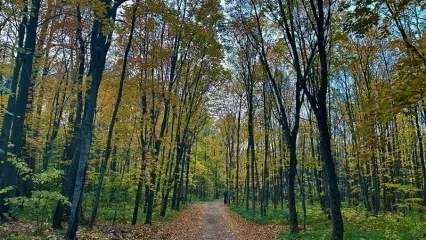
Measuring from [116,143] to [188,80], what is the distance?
27.7ft

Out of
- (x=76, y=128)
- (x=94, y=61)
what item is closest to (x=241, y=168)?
(x=76, y=128)

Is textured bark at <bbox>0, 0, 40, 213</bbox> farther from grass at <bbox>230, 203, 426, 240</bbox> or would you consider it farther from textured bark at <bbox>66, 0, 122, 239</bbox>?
grass at <bbox>230, 203, 426, 240</bbox>

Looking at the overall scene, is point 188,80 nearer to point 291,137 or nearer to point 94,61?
point 291,137

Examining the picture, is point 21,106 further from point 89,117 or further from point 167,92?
point 167,92

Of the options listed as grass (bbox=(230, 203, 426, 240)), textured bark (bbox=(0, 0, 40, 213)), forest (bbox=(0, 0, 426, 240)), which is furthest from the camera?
textured bark (bbox=(0, 0, 40, 213))

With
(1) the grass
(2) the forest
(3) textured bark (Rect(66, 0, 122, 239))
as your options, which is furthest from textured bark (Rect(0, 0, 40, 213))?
(1) the grass

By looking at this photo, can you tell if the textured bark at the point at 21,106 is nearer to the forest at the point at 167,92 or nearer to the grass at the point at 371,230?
the forest at the point at 167,92

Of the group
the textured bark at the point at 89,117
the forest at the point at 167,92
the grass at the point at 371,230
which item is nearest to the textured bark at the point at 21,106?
the forest at the point at 167,92

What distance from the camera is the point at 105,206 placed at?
71.0 feet

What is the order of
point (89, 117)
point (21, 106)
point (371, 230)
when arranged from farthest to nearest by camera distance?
point (371, 230) < point (21, 106) < point (89, 117)

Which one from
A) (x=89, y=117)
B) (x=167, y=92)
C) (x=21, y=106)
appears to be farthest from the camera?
(x=167, y=92)

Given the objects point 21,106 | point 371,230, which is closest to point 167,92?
point 21,106

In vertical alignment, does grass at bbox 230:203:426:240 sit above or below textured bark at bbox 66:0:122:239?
below

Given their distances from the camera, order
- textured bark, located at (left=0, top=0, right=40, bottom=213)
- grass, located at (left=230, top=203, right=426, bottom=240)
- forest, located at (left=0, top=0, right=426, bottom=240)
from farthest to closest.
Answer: textured bark, located at (left=0, top=0, right=40, bottom=213) < grass, located at (left=230, top=203, right=426, bottom=240) < forest, located at (left=0, top=0, right=426, bottom=240)
